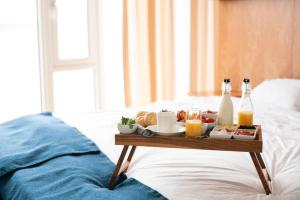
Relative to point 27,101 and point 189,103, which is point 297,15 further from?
point 27,101

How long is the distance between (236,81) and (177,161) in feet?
8.16

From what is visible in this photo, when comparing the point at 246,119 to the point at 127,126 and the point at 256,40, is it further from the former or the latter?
the point at 256,40

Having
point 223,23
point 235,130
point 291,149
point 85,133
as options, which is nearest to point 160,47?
point 223,23

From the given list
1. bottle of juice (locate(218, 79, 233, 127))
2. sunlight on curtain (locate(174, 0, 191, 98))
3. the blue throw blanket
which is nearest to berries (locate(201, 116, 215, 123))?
bottle of juice (locate(218, 79, 233, 127))

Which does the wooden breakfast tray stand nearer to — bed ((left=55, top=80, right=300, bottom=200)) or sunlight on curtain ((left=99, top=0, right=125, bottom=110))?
bed ((left=55, top=80, right=300, bottom=200))

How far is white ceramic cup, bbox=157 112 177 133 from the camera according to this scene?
1605mm

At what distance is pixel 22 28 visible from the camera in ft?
12.7

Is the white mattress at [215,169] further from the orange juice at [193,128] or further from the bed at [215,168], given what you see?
the orange juice at [193,128]

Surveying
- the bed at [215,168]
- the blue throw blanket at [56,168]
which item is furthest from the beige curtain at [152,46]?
the blue throw blanket at [56,168]

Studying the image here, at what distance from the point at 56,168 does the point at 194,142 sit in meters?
0.62

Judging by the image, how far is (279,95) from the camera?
315 centimetres

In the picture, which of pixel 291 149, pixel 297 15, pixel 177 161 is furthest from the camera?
pixel 297 15

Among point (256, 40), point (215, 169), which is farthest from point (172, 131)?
point (256, 40)

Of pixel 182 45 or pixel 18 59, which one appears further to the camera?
pixel 182 45
